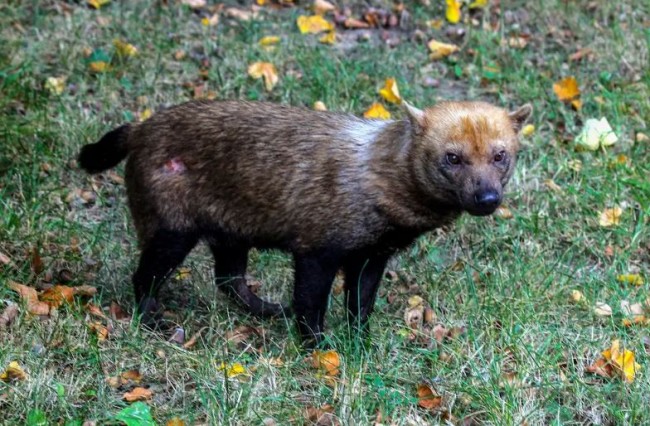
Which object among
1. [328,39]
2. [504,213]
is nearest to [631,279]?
[504,213]

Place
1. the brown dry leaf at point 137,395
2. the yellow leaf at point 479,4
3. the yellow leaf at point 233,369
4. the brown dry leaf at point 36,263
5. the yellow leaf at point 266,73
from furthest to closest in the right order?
the yellow leaf at point 479,4, the yellow leaf at point 266,73, the brown dry leaf at point 36,263, the yellow leaf at point 233,369, the brown dry leaf at point 137,395

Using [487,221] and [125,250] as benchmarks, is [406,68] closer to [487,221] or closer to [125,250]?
[487,221]

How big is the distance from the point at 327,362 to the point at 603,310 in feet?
6.02

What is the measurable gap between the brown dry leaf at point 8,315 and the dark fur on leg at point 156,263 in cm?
73

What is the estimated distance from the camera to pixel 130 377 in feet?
18.1

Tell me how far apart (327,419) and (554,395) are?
3.68ft

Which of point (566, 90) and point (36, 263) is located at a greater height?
point (566, 90)

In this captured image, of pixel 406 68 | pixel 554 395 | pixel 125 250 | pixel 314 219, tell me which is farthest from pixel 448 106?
pixel 406 68

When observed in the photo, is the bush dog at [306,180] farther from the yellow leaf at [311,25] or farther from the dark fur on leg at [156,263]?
the yellow leaf at [311,25]

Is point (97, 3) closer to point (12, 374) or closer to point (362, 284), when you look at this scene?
point (362, 284)

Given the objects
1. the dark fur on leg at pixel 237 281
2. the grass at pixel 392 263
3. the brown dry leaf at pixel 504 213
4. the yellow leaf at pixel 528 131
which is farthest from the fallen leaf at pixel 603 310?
the yellow leaf at pixel 528 131

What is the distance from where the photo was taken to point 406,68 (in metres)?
9.20

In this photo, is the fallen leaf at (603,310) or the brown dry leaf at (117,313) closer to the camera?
the brown dry leaf at (117,313)

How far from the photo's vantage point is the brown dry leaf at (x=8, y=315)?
5.80m
